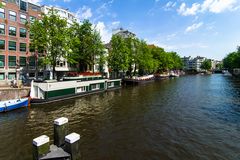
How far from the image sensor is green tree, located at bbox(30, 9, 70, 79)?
38.5 m

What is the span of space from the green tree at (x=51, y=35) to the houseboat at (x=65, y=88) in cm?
697

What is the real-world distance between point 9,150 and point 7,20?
40.1 m

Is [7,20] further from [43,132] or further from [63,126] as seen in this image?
[63,126]

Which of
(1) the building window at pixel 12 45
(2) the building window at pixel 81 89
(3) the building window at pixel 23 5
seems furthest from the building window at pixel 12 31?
(2) the building window at pixel 81 89

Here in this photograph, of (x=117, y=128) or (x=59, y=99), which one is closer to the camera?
(x=117, y=128)

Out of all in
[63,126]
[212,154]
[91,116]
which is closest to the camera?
[63,126]

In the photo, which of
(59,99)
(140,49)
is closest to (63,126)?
(59,99)

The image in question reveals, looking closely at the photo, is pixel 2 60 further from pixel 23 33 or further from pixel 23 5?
pixel 23 5

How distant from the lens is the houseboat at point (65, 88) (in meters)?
32.3

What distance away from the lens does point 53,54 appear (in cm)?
4019

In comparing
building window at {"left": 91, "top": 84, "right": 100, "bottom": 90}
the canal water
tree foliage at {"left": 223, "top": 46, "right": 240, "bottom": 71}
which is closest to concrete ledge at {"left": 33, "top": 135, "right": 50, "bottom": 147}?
the canal water

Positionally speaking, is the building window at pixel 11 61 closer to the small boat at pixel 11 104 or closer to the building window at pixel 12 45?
the building window at pixel 12 45

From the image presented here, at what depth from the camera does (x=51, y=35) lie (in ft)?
129

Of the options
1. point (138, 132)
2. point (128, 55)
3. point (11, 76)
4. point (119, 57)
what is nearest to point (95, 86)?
point (119, 57)
